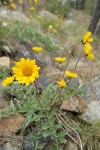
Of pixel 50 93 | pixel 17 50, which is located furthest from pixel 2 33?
pixel 50 93

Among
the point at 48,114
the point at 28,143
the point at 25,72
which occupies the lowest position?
the point at 28,143

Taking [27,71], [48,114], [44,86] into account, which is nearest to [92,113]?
[48,114]

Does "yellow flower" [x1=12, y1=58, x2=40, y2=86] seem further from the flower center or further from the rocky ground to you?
the rocky ground

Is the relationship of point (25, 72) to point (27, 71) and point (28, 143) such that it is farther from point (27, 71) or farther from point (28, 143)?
point (28, 143)

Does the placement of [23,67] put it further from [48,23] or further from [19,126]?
[48,23]

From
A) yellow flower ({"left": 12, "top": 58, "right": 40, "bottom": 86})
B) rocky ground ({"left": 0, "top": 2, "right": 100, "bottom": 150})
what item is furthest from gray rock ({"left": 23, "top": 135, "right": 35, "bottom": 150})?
yellow flower ({"left": 12, "top": 58, "right": 40, "bottom": 86})

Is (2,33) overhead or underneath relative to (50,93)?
overhead
